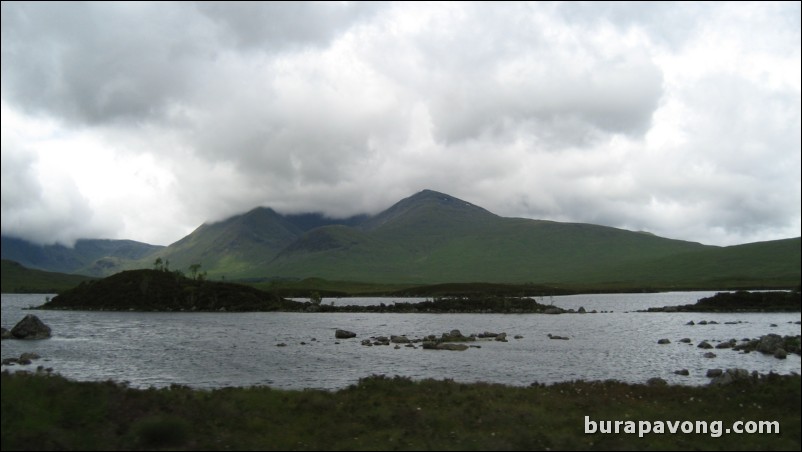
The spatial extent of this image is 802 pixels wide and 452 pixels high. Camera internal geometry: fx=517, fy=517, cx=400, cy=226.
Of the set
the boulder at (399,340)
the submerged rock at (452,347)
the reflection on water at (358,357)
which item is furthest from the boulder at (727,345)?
the boulder at (399,340)

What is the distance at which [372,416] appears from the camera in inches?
1161

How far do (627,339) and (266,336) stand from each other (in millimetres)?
64471

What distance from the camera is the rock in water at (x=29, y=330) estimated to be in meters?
85.9

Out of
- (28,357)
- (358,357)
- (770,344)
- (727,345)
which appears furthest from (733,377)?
(28,357)

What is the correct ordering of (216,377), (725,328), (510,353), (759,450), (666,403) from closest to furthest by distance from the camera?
(759,450) < (666,403) < (216,377) < (510,353) < (725,328)

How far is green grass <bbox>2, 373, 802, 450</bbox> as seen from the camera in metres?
24.4

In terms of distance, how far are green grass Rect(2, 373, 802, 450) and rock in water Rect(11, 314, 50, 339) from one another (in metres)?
71.4

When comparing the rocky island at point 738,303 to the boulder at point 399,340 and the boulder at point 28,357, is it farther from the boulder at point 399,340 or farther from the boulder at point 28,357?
A: the boulder at point 28,357

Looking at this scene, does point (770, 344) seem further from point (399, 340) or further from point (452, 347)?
point (399, 340)

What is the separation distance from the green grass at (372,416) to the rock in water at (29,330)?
2812 inches

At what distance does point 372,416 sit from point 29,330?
84.6 m

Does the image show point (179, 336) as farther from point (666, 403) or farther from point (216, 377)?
point (666, 403)

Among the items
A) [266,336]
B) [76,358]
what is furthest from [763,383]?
[266,336]

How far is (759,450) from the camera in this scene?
23594mm
